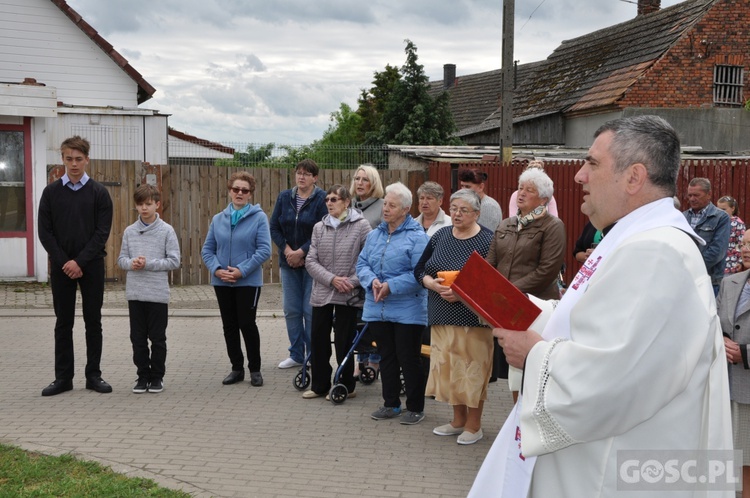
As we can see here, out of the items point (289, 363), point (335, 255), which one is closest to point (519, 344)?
point (335, 255)

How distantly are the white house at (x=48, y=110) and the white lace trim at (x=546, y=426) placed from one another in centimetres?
1375

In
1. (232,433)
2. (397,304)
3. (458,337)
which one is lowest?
(232,433)

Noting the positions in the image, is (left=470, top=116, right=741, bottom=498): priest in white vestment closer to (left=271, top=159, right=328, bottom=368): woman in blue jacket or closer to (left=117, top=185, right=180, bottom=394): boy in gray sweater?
(left=117, top=185, right=180, bottom=394): boy in gray sweater

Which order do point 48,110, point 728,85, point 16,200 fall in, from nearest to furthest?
point 48,110
point 16,200
point 728,85

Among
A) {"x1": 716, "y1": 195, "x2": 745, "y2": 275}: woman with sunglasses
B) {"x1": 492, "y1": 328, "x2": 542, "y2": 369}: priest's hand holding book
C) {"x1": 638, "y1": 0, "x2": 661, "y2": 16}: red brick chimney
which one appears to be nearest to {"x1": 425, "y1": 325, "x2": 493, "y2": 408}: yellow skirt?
{"x1": 492, "y1": 328, "x2": 542, "y2": 369}: priest's hand holding book

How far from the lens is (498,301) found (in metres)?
3.18

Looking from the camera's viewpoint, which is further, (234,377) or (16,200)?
(16,200)

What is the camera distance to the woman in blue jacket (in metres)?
8.83

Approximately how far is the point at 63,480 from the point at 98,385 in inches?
108

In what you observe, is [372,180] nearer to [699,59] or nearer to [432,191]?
[432,191]

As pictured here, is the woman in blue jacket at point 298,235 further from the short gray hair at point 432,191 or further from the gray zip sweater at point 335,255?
the short gray hair at point 432,191

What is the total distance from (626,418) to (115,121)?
16.4 metres

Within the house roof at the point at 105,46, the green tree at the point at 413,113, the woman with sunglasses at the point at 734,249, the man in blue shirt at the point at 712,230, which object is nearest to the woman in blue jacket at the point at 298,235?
the man in blue shirt at the point at 712,230

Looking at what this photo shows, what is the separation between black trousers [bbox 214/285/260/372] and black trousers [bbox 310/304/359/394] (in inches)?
29.6
